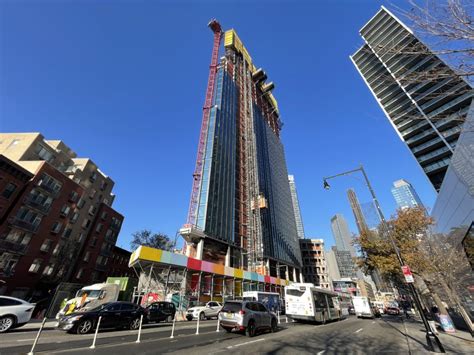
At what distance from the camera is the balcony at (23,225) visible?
104ft

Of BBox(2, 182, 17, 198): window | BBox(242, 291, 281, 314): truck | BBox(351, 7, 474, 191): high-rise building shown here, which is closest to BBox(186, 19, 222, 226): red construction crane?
BBox(242, 291, 281, 314): truck

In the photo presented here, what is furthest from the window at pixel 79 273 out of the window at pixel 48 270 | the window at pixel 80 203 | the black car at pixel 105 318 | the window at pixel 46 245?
the black car at pixel 105 318

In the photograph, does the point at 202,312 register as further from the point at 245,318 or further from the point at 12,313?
the point at 12,313

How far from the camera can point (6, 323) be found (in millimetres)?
12359

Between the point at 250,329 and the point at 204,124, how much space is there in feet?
180

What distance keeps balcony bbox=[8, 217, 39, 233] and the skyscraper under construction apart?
22290 millimetres

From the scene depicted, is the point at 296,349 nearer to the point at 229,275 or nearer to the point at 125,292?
the point at 125,292

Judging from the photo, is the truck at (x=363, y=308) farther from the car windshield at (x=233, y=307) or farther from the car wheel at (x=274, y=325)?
the car windshield at (x=233, y=307)

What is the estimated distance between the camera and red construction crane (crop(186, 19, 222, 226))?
49.0m

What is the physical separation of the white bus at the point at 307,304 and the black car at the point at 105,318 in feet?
40.3

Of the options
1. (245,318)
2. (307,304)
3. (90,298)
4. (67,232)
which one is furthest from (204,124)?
(245,318)

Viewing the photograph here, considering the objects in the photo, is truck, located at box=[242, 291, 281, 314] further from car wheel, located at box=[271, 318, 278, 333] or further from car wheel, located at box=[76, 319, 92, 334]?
car wheel, located at box=[76, 319, 92, 334]

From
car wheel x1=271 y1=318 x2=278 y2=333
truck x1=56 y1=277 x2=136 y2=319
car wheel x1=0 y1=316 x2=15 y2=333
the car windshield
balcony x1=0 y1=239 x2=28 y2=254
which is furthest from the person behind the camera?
balcony x1=0 y1=239 x2=28 y2=254

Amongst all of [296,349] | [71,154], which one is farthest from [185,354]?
[71,154]
